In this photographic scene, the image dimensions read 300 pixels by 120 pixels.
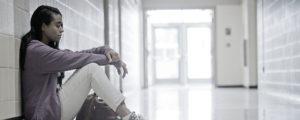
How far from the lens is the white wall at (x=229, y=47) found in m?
13.3

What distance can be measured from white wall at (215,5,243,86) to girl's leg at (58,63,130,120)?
10550mm

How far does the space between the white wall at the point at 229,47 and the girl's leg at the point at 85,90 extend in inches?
415

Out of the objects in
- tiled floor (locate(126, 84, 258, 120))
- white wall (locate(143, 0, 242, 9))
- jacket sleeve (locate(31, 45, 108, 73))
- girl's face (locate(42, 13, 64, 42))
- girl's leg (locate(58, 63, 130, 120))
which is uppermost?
white wall (locate(143, 0, 242, 9))

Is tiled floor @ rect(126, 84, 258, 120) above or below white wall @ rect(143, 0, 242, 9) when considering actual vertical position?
below

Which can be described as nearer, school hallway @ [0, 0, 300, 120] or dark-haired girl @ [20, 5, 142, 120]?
dark-haired girl @ [20, 5, 142, 120]

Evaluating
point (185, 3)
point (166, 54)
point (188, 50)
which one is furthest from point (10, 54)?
point (188, 50)

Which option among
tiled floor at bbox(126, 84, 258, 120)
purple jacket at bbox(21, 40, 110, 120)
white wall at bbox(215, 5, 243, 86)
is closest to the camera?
purple jacket at bbox(21, 40, 110, 120)

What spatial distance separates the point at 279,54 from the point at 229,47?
580 centimetres

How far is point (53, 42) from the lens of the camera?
306cm

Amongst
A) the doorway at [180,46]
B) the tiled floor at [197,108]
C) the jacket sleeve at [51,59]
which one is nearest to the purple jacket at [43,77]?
the jacket sleeve at [51,59]

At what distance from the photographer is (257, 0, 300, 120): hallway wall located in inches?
246

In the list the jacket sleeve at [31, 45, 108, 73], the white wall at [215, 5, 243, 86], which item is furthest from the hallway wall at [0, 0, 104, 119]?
the white wall at [215, 5, 243, 86]

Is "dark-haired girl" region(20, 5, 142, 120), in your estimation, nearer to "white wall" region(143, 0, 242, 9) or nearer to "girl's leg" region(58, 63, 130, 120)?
"girl's leg" region(58, 63, 130, 120)

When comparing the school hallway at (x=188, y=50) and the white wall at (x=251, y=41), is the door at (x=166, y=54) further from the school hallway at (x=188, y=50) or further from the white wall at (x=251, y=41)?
the white wall at (x=251, y=41)
